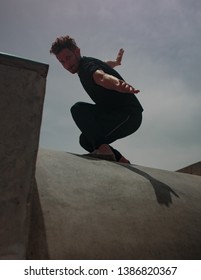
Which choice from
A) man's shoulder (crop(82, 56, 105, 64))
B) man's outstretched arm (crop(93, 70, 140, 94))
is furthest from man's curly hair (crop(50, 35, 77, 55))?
man's outstretched arm (crop(93, 70, 140, 94))

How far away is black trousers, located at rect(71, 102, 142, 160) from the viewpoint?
3.61 metres

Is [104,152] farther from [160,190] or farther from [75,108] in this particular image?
[160,190]

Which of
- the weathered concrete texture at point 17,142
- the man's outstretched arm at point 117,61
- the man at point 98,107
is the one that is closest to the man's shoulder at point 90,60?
the man at point 98,107

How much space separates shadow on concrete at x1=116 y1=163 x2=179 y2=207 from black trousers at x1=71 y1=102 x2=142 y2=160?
643 mm

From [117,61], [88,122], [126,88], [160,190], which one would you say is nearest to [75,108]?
[88,122]

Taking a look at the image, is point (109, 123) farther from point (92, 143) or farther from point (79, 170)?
point (79, 170)

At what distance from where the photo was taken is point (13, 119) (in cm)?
211

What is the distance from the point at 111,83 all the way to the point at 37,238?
1.84 metres

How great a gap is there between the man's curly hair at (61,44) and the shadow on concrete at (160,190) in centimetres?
163

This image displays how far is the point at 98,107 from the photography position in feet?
12.4

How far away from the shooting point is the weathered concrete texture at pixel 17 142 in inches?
73.3
